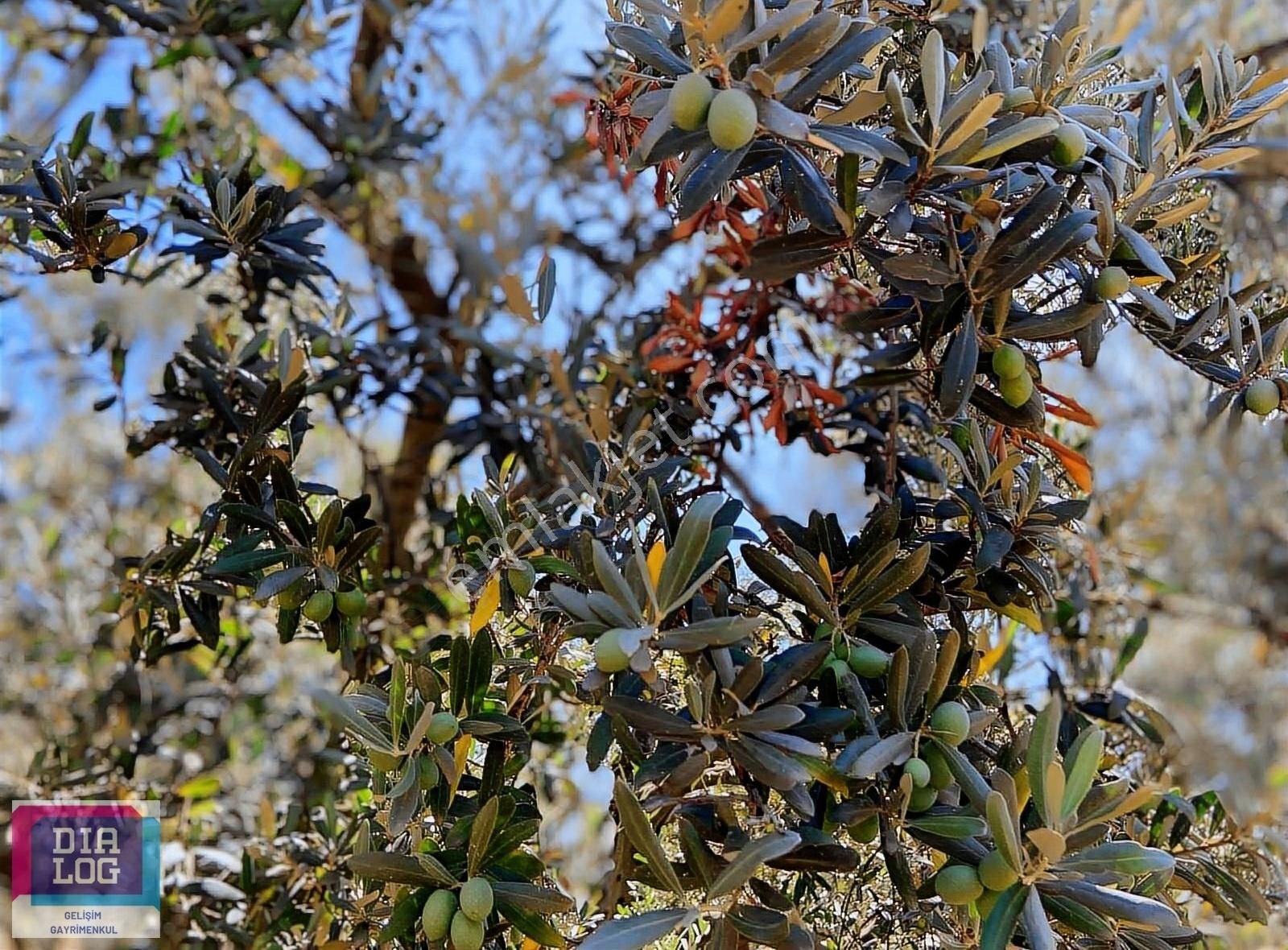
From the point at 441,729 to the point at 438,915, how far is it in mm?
130

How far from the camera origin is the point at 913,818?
0.77 meters

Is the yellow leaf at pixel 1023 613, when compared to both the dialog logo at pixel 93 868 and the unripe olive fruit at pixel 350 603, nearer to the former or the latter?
the unripe olive fruit at pixel 350 603

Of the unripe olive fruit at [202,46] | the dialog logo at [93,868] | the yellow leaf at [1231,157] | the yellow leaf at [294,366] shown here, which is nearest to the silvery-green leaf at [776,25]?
the yellow leaf at [1231,157]

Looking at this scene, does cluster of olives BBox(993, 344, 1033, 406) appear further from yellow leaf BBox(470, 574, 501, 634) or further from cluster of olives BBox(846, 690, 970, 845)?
yellow leaf BBox(470, 574, 501, 634)

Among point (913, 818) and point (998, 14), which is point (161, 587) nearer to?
point (913, 818)

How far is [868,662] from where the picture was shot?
2.66ft

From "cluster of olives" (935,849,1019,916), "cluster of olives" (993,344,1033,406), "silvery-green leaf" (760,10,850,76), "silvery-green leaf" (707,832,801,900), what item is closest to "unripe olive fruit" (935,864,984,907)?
"cluster of olives" (935,849,1019,916)

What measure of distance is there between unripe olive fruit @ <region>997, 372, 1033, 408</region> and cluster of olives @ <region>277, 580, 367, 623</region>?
60 centimetres

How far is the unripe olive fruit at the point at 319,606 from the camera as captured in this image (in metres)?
0.95

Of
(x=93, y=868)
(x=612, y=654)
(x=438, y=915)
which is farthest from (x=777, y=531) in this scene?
(x=93, y=868)

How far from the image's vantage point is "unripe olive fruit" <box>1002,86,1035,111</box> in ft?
2.79

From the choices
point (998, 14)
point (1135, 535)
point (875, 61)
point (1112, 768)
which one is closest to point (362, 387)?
point (875, 61)

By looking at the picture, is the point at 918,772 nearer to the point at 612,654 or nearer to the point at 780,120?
the point at 612,654

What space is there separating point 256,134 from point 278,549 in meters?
1.25
